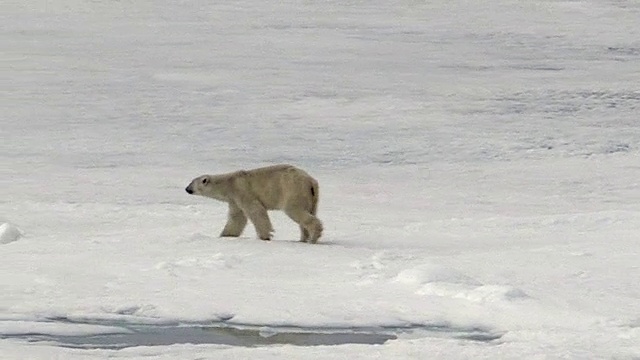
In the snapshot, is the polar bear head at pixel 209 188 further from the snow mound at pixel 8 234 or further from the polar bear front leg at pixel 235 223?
the snow mound at pixel 8 234

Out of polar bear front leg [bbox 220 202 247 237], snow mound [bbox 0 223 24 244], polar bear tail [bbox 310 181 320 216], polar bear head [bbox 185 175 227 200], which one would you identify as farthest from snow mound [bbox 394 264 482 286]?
snow mound [bbox 0 223 24 244]

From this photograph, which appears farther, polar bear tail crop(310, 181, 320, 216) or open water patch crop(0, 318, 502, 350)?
polar bear tail crop(310, 181, 320, 216)

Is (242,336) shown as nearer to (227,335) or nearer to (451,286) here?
(227,335)

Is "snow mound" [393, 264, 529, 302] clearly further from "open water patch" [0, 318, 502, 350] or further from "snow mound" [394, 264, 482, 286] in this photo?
"open water patch" [0, 318, 502, 350]

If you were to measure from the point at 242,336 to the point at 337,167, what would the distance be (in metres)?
7.01

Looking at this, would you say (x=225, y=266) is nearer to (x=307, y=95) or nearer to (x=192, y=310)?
(x=192, y=310)

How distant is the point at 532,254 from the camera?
20.9 feet

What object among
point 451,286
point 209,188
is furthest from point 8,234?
point 451,286

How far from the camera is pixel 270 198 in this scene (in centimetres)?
718

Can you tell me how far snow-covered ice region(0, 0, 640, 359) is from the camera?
5051 mm

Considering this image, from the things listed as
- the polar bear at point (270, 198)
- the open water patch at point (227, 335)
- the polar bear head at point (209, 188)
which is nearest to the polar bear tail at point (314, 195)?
the polar bear at point (270, 198)

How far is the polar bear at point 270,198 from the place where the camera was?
7.05m

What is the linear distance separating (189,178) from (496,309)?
6249 millimetres

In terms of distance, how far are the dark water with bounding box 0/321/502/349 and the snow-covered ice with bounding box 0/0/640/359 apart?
5cm
